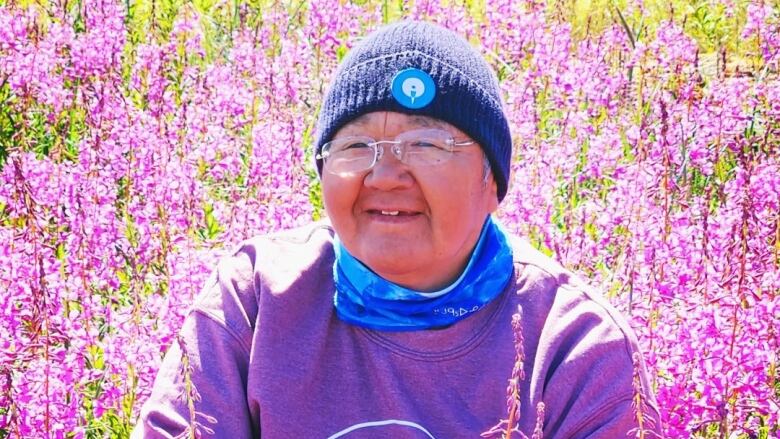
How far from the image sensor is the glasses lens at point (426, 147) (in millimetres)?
2822

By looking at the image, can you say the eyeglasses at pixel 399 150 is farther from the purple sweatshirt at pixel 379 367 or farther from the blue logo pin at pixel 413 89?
the purple sweatshirt at pixel 379 367

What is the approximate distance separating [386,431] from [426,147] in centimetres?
65

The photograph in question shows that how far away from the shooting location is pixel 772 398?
11.3 ft

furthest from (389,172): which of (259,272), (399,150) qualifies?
(259,272)

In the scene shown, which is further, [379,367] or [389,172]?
[379,367]

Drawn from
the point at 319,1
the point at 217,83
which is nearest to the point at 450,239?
the point at 217,83

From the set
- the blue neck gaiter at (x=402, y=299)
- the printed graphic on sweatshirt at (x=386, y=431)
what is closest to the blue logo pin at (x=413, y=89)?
the blue neck gaiter at (x=402, y=299)

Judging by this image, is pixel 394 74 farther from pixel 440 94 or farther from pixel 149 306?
pixel 149 306

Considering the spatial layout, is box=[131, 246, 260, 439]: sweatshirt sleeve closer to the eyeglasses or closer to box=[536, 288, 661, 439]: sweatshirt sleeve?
the eyeglasses

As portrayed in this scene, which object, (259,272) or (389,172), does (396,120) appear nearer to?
(389,172)

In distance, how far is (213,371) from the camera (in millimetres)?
2820

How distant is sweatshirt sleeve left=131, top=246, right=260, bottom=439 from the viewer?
109 inches

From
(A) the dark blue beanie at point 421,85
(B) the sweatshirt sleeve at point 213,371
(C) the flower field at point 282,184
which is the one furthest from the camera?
(C) the flower field at point 282,184

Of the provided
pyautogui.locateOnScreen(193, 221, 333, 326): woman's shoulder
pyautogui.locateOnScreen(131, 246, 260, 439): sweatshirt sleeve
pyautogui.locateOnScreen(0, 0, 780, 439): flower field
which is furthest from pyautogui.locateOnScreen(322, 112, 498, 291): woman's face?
pyautogui.locateOnScreen(0, 0, 780, 439): flower field
